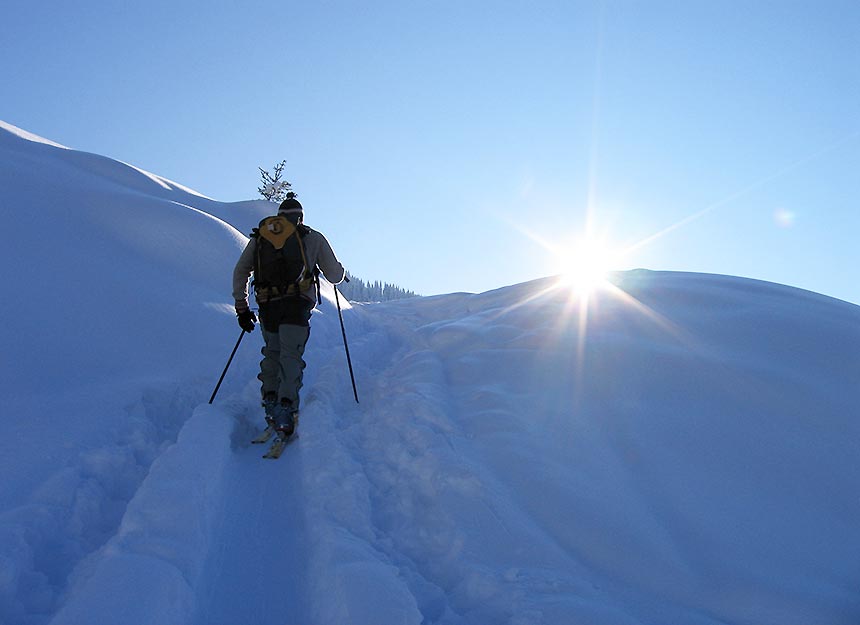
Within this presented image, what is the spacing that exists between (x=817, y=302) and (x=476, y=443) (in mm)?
7050

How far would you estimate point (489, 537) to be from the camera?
11.6 feet

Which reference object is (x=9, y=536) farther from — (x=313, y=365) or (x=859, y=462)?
(x=859, y=462)

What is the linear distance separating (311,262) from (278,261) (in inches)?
16.2

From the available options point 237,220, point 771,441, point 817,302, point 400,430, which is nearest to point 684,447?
point 771,441

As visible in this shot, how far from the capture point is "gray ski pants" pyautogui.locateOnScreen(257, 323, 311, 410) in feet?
18.7

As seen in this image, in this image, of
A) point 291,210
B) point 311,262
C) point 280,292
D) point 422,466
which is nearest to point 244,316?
point 280,292

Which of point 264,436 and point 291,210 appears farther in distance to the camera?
point 291,210

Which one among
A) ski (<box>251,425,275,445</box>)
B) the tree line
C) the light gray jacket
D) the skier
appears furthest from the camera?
the tree line

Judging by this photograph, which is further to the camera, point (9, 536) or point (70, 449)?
point (70, 449)

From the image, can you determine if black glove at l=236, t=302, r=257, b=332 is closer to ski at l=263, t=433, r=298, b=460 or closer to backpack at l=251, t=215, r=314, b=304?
backpack at l=251, t=215, r=314, b=304

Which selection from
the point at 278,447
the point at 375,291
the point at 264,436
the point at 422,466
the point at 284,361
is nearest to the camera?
the point at 422,466

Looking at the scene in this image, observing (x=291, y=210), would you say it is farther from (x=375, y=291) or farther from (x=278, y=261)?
(x=375, y=291)

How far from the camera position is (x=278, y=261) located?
229 inches

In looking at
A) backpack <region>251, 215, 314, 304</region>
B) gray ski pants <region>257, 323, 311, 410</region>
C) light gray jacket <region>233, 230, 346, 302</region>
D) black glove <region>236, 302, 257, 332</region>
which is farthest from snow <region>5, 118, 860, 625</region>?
backpack <region>251, 215, 314, 304</region>
